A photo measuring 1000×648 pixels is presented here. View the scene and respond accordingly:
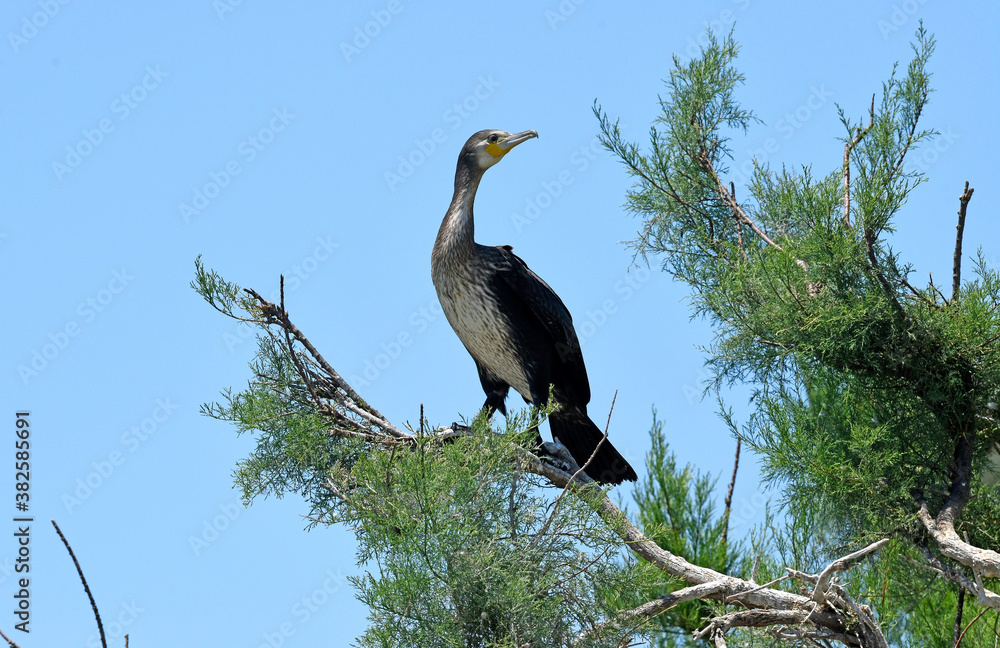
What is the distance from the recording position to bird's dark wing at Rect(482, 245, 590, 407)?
15.3 feet

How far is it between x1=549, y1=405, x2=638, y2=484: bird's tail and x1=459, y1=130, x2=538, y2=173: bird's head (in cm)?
143

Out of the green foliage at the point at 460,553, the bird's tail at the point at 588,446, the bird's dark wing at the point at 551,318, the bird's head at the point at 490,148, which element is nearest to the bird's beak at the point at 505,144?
the bird's head at the point at 490,148

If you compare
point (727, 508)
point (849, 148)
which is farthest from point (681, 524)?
point (849, 148)

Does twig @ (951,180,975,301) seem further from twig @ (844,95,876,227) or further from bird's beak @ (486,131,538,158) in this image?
bird's beak @ (486,131,538,158)

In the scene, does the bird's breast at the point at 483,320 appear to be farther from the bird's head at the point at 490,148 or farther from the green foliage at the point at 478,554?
the green foliage at the point at 478,554

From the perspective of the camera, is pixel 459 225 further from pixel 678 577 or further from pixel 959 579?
pixel 959 579

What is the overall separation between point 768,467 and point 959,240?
1131 millimetres

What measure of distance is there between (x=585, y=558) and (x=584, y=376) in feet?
5.55

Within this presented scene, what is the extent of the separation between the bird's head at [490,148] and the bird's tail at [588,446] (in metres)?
1.43

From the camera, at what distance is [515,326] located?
461 cm

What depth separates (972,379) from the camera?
3535mm

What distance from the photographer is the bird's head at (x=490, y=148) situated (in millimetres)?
5199

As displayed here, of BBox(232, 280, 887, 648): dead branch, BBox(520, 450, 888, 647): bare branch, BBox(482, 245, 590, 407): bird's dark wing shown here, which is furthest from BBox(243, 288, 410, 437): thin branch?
BBox(482, 245, 590, 407): bird's dark wing

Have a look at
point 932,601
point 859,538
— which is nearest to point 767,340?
point 859,538
